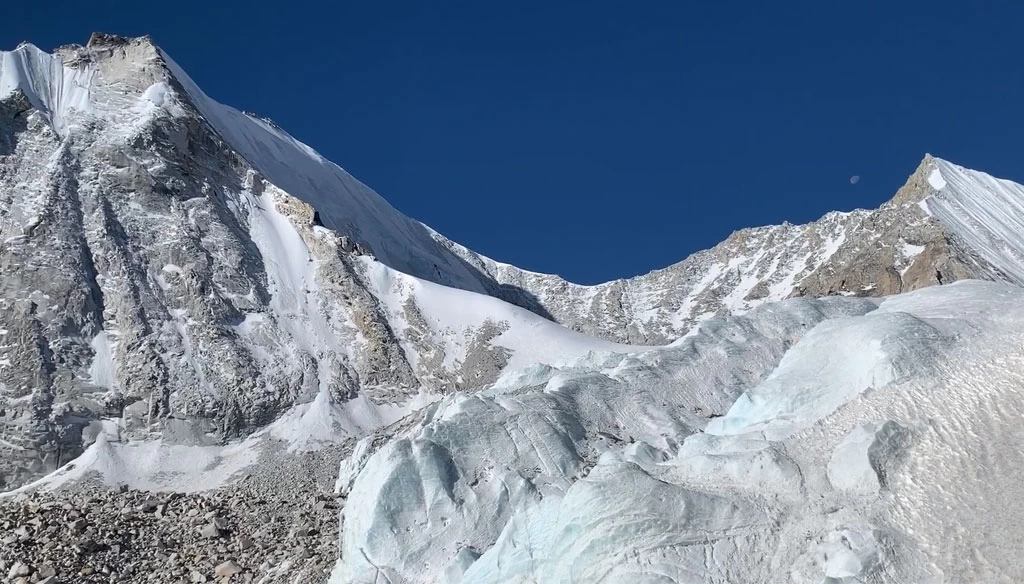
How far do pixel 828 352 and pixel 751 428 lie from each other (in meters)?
2.71

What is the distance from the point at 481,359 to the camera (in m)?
54.3

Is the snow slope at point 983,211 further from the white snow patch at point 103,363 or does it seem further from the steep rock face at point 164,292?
the white snow patch at point 103,363

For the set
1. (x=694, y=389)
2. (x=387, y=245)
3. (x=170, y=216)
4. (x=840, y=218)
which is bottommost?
(x=694, y=389)

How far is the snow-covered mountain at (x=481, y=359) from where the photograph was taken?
14156 millimetres

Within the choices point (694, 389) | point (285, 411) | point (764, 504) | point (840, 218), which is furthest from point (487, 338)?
point (840, 218)

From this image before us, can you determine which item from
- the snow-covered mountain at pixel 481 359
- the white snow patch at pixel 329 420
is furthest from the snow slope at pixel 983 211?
the white snow patch at pixel 329 420

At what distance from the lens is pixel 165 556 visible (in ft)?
82.7

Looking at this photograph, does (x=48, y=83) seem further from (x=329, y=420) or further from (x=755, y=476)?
(x=755, y=476)

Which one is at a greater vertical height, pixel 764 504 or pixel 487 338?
pixel 487 338

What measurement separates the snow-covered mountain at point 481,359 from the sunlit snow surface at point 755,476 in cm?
5

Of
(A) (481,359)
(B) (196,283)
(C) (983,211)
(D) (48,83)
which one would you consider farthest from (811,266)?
(D) (48,83)

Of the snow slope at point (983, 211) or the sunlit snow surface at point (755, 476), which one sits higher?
the snow slope at point (983, 211)

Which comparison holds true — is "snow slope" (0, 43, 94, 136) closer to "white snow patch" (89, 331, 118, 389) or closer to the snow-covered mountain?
the snow-covered mountain

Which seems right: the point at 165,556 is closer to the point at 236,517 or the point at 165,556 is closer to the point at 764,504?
the point at 236,517
